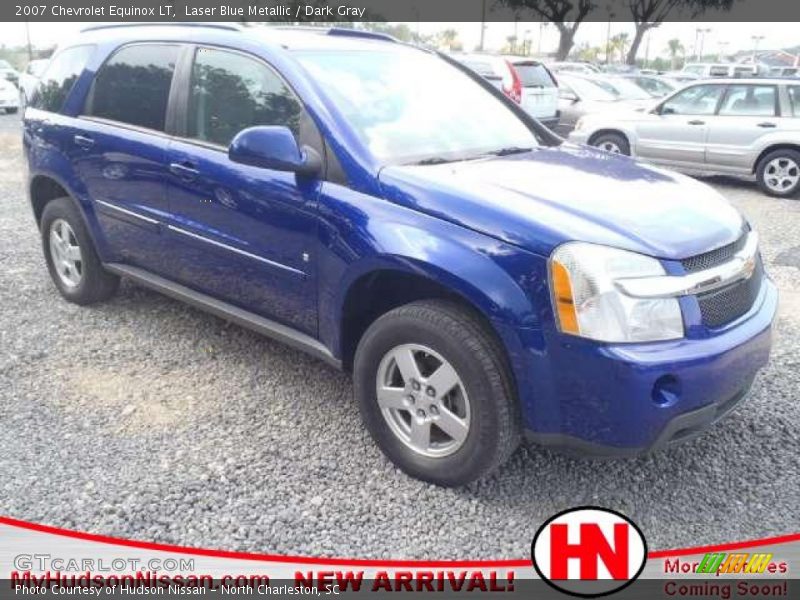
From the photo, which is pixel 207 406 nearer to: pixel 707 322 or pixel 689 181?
pixel 707 322

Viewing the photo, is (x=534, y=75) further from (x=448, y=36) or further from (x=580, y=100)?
(x=448, y=36)

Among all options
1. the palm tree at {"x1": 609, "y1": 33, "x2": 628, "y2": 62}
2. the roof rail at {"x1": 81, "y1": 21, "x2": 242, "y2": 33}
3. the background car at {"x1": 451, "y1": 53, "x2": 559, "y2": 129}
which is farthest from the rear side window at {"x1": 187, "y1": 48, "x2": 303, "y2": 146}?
the palm tree at {"x1": 609, "y1": 33, "x2": 628, "y2": 62}

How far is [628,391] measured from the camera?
2471 mm

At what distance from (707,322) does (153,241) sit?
2.87 metres

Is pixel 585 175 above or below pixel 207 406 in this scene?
above

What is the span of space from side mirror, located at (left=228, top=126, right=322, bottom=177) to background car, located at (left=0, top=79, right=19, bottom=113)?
2073 cm

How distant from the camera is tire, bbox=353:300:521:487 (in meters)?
2.72

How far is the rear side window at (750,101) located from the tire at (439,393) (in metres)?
8.21

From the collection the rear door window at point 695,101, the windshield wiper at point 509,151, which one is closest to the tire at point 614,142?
the rear door window at point 695,101

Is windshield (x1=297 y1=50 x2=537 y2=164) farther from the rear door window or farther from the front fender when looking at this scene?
the rear door window

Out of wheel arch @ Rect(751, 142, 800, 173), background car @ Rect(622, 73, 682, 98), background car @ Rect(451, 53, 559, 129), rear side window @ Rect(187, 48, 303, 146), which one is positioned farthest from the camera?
background car @ Rect(622, 73, 682, 98)

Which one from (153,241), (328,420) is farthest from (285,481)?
(153,241)

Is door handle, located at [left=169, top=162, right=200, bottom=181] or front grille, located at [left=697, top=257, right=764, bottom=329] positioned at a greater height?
door handle, located at [left=169, top=162, right=200, bottom=181]

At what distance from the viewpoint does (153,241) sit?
13.4 feet
